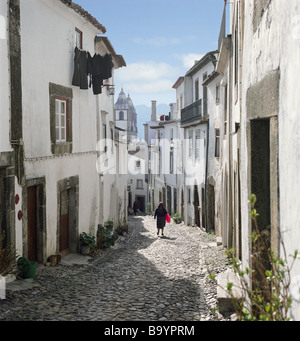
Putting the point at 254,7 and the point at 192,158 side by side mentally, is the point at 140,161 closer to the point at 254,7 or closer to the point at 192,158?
the point at 192,158

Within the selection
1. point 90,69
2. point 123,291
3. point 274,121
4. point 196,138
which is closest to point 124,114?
point 196,138

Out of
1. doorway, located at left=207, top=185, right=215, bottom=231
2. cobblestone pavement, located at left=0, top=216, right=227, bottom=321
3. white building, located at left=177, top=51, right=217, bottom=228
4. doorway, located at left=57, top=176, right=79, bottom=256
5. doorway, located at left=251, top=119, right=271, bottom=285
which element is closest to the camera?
doorway, located at left=251, top=119, right=271, bottom=285

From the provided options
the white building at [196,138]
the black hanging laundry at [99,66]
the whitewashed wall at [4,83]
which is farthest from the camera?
the white building at [196,138]

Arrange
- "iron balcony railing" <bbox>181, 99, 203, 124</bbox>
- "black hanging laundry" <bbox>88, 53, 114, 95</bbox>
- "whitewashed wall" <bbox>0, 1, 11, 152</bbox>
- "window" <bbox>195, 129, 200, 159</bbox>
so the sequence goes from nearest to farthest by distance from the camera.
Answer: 1. "whitewashed wall" <bbox>0, 1, 11, 152</bbox>
2. "black hanging laundry" <bbox>88, 53, 114, 95</bbox>
3. "iron balcony railing" <bbox>181, 99, 203, 124</bbox>
4. "window" <bbox>195, 129, 200, 159</bbox>

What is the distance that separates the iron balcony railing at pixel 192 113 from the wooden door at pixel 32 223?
44.1ft

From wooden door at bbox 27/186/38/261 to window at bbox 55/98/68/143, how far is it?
1986 mm

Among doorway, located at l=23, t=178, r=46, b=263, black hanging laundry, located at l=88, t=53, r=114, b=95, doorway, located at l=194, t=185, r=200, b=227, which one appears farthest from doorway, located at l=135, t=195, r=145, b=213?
doorway, located at l=23, t=178, r=46, b=263

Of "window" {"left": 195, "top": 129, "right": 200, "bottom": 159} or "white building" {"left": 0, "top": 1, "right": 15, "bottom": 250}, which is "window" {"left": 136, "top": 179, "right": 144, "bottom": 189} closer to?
"window" {"left": 195, "top": 129, "right": 200, "bottom": 159}

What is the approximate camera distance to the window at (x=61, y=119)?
11883 millimetres

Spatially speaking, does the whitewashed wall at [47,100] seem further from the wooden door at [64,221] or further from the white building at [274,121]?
the white building at [274,121]

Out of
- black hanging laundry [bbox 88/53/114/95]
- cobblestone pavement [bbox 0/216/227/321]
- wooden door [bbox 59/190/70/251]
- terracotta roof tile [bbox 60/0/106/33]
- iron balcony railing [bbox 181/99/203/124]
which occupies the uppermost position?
terracotta roof tile [bbox 60/0/106/33]

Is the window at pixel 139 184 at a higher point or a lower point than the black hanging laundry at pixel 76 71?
lower

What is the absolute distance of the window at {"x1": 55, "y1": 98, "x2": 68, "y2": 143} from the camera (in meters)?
11.9

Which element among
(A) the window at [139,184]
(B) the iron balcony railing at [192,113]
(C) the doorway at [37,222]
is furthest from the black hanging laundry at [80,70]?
(A) the window at [139,184]
